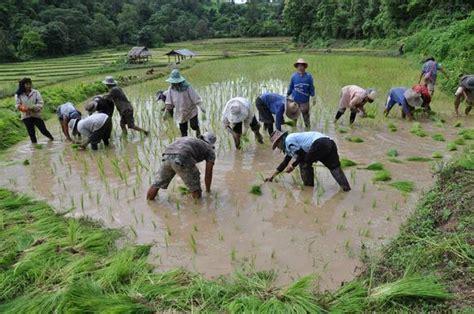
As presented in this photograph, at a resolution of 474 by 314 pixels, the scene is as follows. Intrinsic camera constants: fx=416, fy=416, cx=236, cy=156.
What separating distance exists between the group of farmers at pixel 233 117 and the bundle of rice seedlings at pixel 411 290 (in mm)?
2158

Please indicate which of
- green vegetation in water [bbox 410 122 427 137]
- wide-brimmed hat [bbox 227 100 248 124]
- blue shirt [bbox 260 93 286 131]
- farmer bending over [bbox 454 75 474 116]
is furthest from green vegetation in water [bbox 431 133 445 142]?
wide-brimmed hat [bbox 227 100 248 124]

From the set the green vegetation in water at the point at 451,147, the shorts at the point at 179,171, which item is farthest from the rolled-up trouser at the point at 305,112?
the shorts at the point at 179,171

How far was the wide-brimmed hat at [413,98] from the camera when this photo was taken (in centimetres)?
764

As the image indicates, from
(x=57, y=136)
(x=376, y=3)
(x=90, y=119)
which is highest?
(x=376, y=3)

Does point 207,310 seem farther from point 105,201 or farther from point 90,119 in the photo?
point 90,119

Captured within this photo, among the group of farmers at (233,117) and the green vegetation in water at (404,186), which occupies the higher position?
the group of farmers at (233,117)

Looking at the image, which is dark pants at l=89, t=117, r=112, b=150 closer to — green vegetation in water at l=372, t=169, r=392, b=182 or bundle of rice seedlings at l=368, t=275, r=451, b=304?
green vegetation in water at l=372, t=169, r=392, b=182

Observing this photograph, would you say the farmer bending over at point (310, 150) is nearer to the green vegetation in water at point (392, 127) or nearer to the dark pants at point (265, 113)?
the dark pants at point (265, 113)

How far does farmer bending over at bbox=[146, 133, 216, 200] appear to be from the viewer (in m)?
4.50

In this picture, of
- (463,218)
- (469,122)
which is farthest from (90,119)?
(469,122)

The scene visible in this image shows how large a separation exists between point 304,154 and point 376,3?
2672 centimetres

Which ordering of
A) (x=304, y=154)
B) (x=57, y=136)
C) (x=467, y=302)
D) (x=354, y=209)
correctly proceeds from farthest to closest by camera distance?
(x=57, y=136), (x=304, y=154), (x=354, y=209), (x=467, y=302)

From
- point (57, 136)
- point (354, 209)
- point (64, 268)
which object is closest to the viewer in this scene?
point (64, 268)

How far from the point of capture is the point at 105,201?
4906 mm
